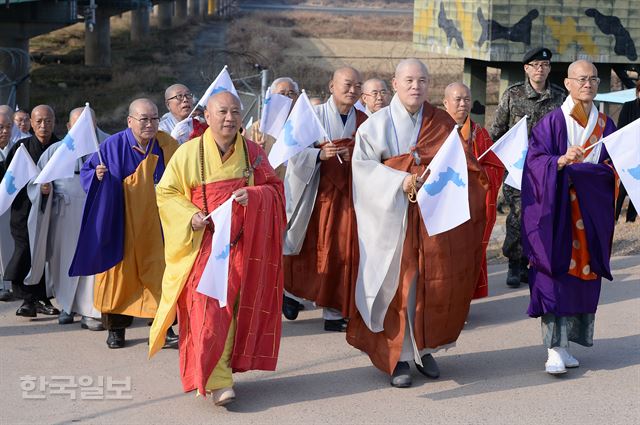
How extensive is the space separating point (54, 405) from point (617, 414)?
2943 millimetres

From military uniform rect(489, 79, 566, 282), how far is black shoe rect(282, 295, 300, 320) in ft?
5.99

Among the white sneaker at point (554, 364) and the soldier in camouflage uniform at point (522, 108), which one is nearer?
the white sneaker at point (554, 364)

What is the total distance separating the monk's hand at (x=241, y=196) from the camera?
5.72 meters

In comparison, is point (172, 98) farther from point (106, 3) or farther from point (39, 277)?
point (106, 3)

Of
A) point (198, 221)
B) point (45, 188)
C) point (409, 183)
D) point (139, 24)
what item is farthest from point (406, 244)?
point (139, 24)

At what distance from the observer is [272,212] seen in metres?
5.93

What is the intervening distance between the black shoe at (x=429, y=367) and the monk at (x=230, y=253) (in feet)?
3.07

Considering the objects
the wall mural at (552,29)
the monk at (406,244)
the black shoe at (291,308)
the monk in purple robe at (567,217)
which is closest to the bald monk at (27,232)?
the black shoe at (291,308)

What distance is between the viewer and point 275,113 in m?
7.98

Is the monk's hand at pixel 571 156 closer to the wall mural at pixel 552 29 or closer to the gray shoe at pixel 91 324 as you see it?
the gray shoe at pixel 91 324

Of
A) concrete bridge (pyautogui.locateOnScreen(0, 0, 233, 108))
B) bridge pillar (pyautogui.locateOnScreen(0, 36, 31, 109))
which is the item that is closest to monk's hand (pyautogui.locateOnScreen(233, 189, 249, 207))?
concrete bridge (pyautogui.locateOnScreen(0, 0, 233, 108))

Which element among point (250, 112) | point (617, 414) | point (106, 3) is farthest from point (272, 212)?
point (106, 3)

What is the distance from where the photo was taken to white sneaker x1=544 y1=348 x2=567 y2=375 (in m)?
6.25

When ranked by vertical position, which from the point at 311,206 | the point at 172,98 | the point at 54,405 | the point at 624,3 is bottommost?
the point at 54,405
